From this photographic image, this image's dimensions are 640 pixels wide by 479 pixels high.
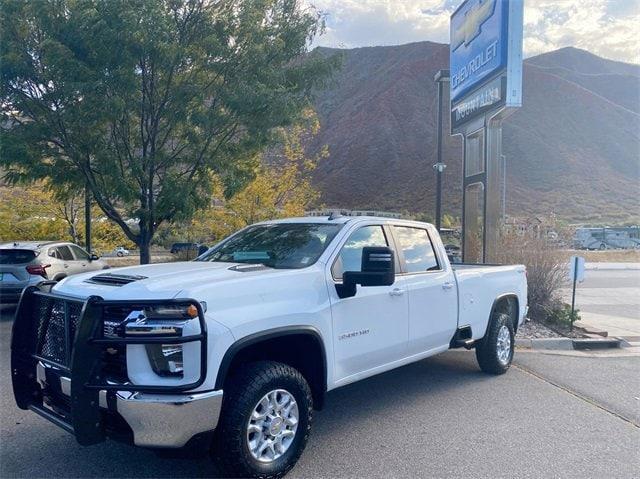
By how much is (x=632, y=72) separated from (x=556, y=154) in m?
60.6

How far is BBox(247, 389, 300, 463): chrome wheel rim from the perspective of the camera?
12.6 feet

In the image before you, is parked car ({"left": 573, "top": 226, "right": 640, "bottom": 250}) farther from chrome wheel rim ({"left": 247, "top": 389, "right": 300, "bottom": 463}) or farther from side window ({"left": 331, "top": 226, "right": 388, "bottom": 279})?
chrome wheel rim ({"left": 247, "top": 389, "right": 300, "bottom": 463})

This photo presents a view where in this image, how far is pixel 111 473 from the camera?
4.10 metres

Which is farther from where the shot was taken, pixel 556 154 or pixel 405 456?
pixel 556 154

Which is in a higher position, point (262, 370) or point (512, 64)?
point (512, 64)

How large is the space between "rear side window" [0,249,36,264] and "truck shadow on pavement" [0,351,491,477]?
17.7 feet

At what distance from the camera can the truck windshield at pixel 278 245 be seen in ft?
15.8

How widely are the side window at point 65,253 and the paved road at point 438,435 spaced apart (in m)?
5.54

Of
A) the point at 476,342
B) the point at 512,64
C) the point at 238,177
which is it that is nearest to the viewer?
the point at 476,342

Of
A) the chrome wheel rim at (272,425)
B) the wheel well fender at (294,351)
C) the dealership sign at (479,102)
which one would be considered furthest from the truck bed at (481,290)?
the dealership sign at (479,102)

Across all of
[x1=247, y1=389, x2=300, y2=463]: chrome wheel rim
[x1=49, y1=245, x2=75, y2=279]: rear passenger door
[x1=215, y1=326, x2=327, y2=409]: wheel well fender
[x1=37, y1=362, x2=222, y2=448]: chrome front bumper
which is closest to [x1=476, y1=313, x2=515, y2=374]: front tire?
[x1=215, y1=326, x2=327, y2=409]: wheel well fender

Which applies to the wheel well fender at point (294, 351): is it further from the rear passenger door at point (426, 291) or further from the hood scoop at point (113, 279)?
the rear passenger door at point (426, 291)

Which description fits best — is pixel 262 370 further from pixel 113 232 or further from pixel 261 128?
pixel 113 232

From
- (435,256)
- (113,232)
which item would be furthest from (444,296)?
(113,232)
